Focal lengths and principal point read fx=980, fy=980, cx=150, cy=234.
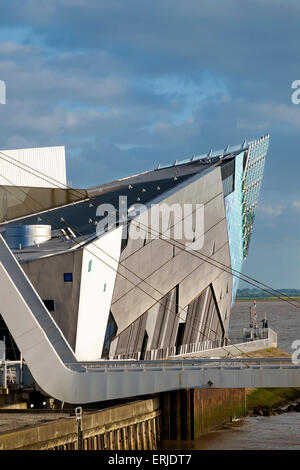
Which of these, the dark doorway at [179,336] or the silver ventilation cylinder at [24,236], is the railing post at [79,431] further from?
the dark doorway at [179,336]

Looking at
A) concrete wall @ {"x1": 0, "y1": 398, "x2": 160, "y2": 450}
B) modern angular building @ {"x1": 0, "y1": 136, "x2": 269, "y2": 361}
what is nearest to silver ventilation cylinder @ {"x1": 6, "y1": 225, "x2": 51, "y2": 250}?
modern angular building @ {"x1": 0, "y1": 136, "x2": 269, "y2": 361}

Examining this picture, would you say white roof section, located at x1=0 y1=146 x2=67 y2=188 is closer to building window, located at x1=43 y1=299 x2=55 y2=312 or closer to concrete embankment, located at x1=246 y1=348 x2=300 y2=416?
concrete embankment, located at x1=246 y1=348 x2=300 y2=416

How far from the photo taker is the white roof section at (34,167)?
63.9 meters

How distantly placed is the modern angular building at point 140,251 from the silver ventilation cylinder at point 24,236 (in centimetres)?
5

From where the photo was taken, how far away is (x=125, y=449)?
35781 mm

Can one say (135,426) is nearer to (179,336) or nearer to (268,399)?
(268,399)

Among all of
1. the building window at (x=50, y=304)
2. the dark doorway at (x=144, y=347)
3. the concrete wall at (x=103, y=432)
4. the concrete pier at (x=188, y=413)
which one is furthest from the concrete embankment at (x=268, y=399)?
the concrete wall at (x=103, y=432)

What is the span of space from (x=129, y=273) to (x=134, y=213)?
3.62 m

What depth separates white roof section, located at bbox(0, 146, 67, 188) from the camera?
63906 mm

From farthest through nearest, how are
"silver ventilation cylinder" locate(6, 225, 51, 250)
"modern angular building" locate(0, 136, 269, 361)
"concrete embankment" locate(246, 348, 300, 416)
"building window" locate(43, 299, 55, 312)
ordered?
"concrete embankment" locate(246, 348, 300, 416) < "silver ventilation cylinder" locate(6, 225, 51, 250) < "modern angular building" locate(0, 136, 269, 361) < "building window" locate(43, 299, 55, 312)

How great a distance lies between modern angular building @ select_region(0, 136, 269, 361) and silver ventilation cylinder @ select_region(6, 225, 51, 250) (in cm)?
5

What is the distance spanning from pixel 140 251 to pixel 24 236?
5.87 metres

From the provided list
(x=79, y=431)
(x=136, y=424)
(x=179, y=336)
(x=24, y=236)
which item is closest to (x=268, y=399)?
(x=179, y=336)
